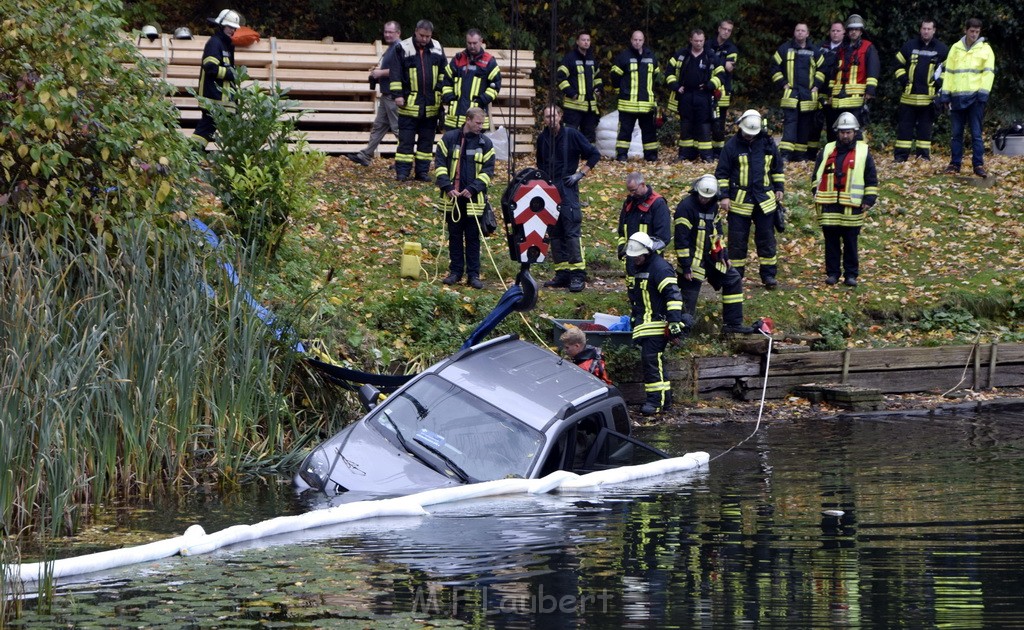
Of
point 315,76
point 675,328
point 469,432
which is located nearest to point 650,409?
point 675,328

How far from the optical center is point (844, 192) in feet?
56.6

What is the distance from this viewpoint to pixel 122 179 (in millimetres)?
12031

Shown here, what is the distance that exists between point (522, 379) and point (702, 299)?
20.9 ft

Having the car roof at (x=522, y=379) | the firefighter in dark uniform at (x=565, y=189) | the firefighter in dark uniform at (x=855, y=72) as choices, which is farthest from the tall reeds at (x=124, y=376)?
the firefighter in dark uniform at (x=855, y=72)

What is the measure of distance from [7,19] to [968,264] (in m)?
13.1

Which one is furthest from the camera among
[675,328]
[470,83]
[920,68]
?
[920,68]

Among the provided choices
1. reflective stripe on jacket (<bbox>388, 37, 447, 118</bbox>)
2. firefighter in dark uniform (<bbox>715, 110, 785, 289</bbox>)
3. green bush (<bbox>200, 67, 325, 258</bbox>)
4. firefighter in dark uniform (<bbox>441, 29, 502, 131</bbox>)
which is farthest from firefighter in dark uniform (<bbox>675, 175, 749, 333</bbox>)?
reflective stripe on jacket (<bbox>388, 37, 447, 118</bbox>)

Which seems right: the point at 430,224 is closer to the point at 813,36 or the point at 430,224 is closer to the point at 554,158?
the point at 554,158

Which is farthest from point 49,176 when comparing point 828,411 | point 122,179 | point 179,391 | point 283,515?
point 828,411

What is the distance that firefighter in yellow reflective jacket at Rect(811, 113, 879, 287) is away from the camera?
56.4 feet

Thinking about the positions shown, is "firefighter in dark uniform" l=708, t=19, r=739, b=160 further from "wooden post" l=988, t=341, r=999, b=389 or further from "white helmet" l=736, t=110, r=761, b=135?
"wooden post" l=988, t=341, r=999, b=389

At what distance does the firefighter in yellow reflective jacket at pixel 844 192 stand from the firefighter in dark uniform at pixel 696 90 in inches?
204

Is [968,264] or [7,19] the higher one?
[7,19]

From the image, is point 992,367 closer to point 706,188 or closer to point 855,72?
point 706,188
